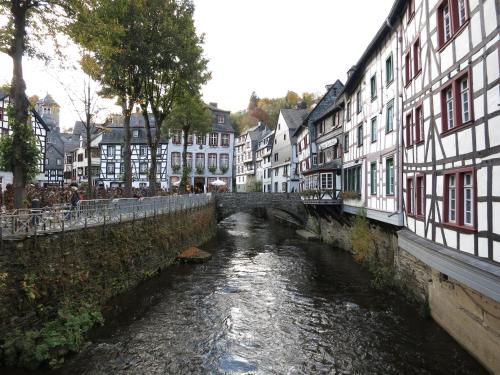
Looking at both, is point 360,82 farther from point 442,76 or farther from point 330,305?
point 330,305

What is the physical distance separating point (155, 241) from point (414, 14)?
15.2 meters

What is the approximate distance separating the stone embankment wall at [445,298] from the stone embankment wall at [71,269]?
1040 cm

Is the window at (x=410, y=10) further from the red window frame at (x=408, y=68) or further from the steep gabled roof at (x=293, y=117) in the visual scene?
the steep gabled roof at (x=293, y=117)

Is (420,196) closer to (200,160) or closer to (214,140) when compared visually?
(200,160)

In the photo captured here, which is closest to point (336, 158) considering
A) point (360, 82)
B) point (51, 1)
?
point (360, 82)

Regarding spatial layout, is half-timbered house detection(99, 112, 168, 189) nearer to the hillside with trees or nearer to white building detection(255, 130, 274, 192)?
white building detection(255, 130, 274, 192)

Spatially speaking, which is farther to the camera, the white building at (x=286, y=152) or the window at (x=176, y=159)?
the window at (x=176, y=159)

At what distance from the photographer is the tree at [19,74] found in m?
11.0

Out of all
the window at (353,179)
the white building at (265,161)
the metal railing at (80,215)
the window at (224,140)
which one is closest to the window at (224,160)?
the window at (224,140)

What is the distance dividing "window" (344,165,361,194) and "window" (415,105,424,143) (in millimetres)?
9517

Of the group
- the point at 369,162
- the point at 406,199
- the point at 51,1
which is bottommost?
the point at 406,199

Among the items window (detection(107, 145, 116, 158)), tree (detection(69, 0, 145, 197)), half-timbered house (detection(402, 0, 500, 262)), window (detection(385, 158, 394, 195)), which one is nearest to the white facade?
window (detection(385, 158, 394, 195))

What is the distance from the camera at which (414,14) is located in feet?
43.4

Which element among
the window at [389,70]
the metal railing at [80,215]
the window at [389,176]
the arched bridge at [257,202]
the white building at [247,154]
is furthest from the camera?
the white building at [247,154]
